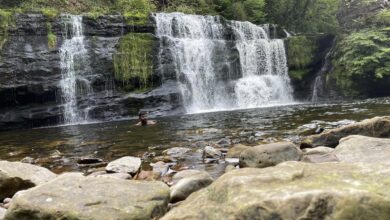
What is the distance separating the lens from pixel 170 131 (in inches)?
503

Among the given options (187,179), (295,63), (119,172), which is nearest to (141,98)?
(295,63)

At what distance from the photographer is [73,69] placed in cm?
1994

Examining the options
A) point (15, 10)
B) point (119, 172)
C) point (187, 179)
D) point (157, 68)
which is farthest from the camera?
point (157, 68)

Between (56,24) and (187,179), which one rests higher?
(56,24)

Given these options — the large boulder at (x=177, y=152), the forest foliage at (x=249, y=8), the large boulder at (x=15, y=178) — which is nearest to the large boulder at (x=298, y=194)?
the large boulder at (x=15, y=178)

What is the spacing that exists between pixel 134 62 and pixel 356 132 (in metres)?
15.1

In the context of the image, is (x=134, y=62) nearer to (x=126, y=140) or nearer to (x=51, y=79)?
(x=51, y=79)

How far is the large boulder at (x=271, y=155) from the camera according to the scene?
19.2 feet

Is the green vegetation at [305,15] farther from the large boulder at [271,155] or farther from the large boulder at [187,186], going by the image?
the large boulder at [187,186]

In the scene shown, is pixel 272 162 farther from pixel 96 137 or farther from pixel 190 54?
pixel 190 54

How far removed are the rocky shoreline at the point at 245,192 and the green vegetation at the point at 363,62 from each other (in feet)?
59.5

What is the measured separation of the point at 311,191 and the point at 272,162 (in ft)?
9.98

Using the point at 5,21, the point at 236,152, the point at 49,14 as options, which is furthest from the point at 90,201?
the point at 49,14

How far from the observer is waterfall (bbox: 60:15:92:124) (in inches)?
769
